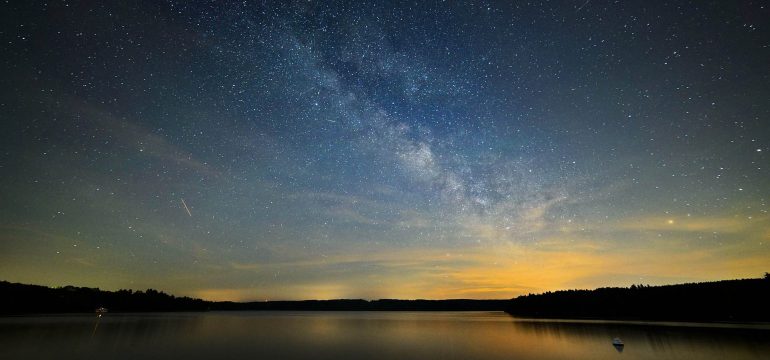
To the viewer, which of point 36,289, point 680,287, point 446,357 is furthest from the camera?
point 36,289

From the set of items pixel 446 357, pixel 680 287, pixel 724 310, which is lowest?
pixel 446 357

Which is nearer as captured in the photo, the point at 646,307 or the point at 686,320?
the point at 686,320

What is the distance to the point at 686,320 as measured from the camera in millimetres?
91938

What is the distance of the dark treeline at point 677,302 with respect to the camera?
80875mm

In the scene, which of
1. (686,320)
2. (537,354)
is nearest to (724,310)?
(686,320)

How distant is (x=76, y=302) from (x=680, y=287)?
209962mm

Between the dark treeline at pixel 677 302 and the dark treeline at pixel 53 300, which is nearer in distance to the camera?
the dark treeline at pixel 677 302

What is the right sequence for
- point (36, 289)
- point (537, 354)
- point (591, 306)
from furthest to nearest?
point (36, 289)
point (591, 306)
point (537, 354)

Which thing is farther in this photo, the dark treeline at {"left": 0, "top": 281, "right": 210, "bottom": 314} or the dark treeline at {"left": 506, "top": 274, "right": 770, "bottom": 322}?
the dark treeline at {"left": 0, "top": 281, "right": 210, "bottom": 314}

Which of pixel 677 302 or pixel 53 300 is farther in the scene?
pixel 53 300

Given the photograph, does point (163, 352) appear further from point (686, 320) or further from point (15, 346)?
point (686, 320)

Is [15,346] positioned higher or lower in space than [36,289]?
lower

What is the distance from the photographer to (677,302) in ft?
318

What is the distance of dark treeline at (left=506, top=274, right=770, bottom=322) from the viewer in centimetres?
8088
